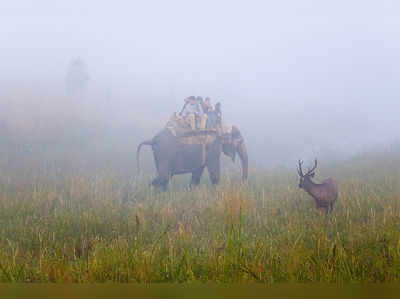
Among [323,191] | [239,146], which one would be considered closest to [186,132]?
[239,146]

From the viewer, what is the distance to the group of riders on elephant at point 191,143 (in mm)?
7812

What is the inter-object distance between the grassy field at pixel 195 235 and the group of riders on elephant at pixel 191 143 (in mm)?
661

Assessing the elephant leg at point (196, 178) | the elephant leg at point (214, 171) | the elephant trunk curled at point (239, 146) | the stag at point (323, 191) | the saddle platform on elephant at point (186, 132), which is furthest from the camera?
the elephant trunk curled at point (239, 146)

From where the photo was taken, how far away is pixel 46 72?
44.3 metres

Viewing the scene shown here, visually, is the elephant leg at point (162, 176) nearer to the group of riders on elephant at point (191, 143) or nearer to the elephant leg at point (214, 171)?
the group of riders on elephant at point (191, 143)

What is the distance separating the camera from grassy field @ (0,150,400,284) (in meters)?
2.57

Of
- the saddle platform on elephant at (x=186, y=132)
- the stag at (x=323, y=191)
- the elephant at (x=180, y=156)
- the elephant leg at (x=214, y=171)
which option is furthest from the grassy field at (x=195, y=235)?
the saddle platform on elephant at (x=186, y=132)

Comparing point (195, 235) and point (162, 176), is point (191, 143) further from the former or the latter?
point (195, 235)

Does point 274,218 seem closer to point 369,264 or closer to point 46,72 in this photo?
point 369,264

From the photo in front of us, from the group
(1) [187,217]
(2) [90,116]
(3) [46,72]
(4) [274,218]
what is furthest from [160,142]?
(3) [46,72]

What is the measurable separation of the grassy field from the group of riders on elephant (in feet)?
2.17

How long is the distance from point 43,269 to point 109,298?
7.69 feet

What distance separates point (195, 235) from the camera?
435 centimetres

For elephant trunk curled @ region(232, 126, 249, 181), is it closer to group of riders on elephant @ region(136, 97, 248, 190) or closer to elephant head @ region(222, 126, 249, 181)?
elephant head @ region(222, 126, 249, 181)
